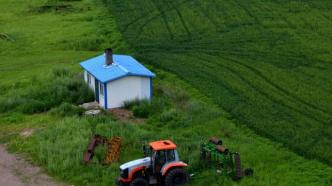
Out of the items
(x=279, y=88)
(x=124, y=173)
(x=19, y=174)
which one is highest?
(x=279, y=88)

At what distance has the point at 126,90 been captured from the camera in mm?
36688

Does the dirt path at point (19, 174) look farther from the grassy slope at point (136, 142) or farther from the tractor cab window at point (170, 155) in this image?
the tractor cab window at point (170, 155)

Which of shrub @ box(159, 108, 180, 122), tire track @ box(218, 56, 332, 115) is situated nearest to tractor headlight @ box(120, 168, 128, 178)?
shrub @ box(159, 108, 180, 122)

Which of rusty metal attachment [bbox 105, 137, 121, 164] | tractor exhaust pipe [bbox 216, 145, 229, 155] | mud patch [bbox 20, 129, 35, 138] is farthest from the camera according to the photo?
mud patch [bbox 20, 129, 35, 138]

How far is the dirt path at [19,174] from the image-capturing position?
2770 centimetres

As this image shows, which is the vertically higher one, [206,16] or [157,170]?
[206,16]

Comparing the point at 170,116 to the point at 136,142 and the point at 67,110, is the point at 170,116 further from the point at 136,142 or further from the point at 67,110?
the point at 67,110

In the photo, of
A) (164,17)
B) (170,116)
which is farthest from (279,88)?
(164,17)

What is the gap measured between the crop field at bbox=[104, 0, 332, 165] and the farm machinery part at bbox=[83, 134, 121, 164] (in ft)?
23.0

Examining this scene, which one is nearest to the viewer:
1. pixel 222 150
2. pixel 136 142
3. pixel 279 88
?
pixel 222 150

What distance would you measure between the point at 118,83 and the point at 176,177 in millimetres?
12042

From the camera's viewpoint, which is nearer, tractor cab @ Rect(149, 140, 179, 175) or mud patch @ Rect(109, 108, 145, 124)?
tractor cab @ Rect(149, 140, 179, 175)

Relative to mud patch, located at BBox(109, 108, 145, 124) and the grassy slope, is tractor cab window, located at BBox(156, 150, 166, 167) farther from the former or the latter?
mud patch, located at BBox(109, 108, 145, 124)

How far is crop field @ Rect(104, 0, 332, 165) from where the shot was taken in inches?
1289
